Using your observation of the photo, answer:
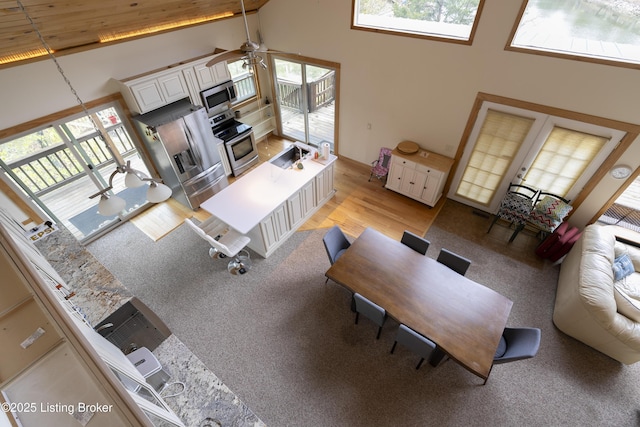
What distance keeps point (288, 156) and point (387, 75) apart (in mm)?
2180

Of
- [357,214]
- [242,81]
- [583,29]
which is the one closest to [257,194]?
[357,214]

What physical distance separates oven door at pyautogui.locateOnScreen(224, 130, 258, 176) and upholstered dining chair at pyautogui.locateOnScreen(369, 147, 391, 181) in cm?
267

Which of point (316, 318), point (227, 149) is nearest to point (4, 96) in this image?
point (227, 149)

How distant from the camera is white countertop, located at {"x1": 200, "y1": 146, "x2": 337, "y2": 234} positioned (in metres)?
3.93

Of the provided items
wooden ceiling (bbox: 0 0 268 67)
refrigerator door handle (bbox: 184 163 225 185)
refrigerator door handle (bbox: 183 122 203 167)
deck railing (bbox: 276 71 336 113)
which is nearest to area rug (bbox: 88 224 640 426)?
refrigerator door handle (bbox: 184 163 225 185)

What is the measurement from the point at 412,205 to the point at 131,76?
515 cm

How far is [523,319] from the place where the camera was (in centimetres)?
365

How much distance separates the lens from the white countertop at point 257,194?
3926 mm

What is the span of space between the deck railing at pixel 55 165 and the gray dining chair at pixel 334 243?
3685 millimetres

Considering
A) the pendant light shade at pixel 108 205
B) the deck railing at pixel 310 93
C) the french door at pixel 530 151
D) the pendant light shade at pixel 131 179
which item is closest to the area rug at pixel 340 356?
the french door at pixel 530 151

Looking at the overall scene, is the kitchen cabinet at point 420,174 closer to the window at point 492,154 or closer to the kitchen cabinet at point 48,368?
the window at point 492,154

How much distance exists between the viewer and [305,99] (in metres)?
6.17

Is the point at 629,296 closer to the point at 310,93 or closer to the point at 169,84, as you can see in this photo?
the point at 310,93

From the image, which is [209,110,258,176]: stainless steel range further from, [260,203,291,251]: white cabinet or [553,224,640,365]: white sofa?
[553,224,640,365]: white sofa
